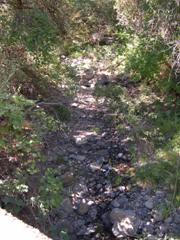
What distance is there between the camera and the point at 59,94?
28.3ft

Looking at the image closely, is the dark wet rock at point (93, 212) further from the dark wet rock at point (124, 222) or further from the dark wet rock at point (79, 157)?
the dark wet rock at point (79, 157)

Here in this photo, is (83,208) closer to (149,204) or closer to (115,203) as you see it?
(115,203)

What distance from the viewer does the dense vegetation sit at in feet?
Result: 18.8

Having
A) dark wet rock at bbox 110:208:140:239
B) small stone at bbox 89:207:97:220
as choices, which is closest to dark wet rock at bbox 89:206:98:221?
small stone at bbox 89:207:97:220

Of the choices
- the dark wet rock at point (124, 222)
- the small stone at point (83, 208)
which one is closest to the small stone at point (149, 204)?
the dark wet rock at point (124, 222)

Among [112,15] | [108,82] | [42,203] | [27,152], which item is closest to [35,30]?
[27,152]

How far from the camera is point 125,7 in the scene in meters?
8.93

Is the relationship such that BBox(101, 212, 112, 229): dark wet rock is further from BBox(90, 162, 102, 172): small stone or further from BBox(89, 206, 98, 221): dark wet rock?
BBox(90, 162, 102, 172): small stone

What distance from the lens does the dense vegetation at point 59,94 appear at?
572 cm

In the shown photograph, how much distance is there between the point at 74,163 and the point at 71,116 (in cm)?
160

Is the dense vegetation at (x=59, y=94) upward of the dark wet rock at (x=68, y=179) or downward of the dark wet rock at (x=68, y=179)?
upward

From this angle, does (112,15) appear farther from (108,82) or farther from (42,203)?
(42,203)

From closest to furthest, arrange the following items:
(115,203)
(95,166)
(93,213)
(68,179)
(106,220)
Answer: (106,220), (93,213), (115,203), (68,179), (95,166)

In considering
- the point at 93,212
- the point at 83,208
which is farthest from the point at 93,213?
the point at 83,208
